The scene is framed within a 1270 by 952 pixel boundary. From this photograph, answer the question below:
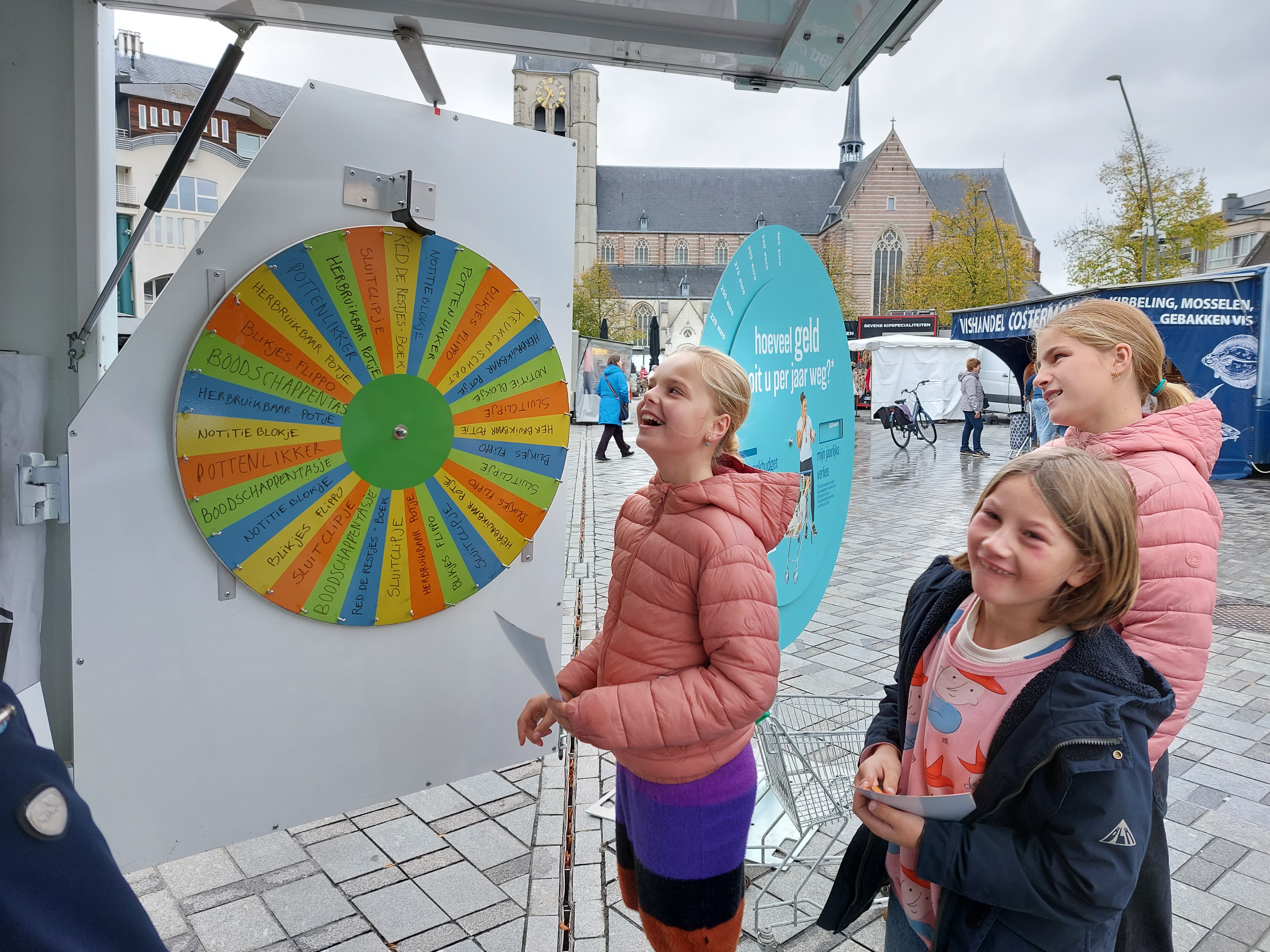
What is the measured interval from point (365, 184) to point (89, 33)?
2.64 ft

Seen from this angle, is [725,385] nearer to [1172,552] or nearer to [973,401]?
[1172,552]

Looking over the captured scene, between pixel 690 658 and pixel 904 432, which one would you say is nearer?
pixel 690 658

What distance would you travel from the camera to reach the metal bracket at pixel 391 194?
2309 millimetres

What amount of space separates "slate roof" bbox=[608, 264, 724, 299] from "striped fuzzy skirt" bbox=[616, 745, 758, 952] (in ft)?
245

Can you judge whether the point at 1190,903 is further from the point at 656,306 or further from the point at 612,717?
the point at 656,306

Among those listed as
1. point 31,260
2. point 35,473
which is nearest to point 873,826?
point 35,473

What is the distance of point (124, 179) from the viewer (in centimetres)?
2022

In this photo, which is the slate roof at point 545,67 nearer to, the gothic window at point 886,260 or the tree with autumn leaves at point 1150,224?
the gothic window at point 886,260

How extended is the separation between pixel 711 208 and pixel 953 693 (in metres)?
76.6

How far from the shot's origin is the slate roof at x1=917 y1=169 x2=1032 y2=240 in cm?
6581

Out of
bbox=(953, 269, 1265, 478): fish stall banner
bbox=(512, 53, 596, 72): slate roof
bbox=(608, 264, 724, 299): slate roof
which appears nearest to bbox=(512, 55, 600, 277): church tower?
bbox=(512, 53, 596, 72): slate roof

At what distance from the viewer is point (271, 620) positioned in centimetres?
234

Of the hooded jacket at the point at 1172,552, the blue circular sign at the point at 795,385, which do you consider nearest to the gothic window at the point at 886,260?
the blue circular sign at the point at 795,385

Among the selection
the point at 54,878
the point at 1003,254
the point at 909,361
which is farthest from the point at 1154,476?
the point at 1003,254
